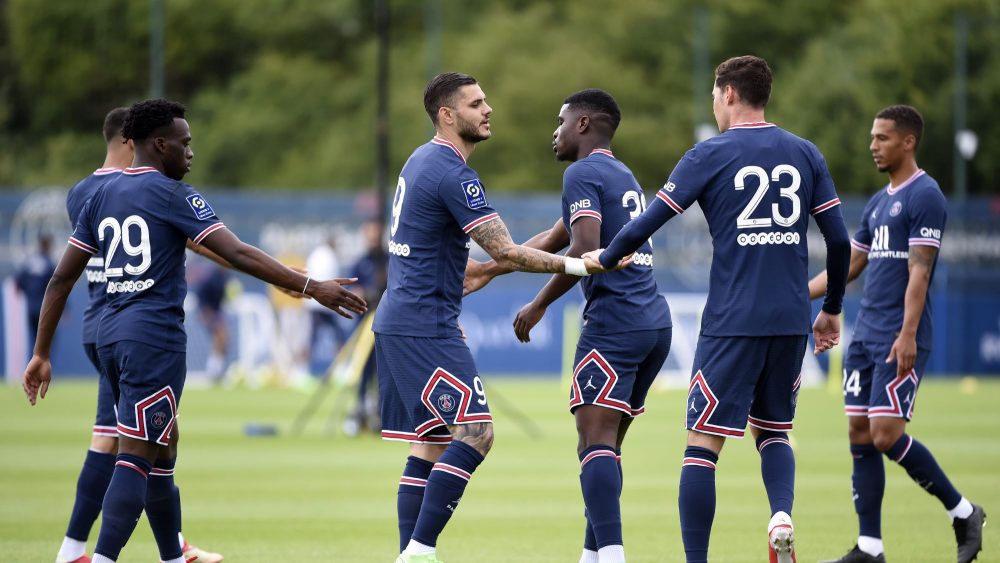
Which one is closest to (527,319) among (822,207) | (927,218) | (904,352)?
(822,207)

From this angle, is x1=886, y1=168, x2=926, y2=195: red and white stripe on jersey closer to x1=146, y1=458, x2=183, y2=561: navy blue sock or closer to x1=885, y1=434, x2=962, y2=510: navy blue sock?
x1=885, y1=434, x2=962, y2=510: navy blue sock

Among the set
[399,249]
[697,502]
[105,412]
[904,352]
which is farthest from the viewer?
[904,352]

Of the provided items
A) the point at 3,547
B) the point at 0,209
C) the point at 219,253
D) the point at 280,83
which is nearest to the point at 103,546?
the point at 219,253

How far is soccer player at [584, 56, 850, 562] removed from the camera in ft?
25.8

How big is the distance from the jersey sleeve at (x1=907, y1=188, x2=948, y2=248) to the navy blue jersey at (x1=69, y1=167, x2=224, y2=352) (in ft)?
13.9

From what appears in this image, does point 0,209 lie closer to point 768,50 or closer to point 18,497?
point 18,497

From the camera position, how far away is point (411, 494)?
27.5ft

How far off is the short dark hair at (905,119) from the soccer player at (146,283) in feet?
12.6

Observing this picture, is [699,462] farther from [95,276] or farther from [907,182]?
[95,276]

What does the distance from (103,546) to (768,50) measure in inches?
1772

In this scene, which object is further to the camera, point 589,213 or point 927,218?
point 927,218

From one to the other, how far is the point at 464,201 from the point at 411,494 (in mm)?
1614

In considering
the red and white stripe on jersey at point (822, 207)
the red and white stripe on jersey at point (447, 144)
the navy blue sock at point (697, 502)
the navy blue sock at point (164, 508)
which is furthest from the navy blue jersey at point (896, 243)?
the navy blue sock at point (164, 508)

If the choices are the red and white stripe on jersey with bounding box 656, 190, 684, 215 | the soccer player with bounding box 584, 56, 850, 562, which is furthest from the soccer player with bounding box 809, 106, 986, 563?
the red and white stripe on jersey with bounding box 656, 190, 684, 215
